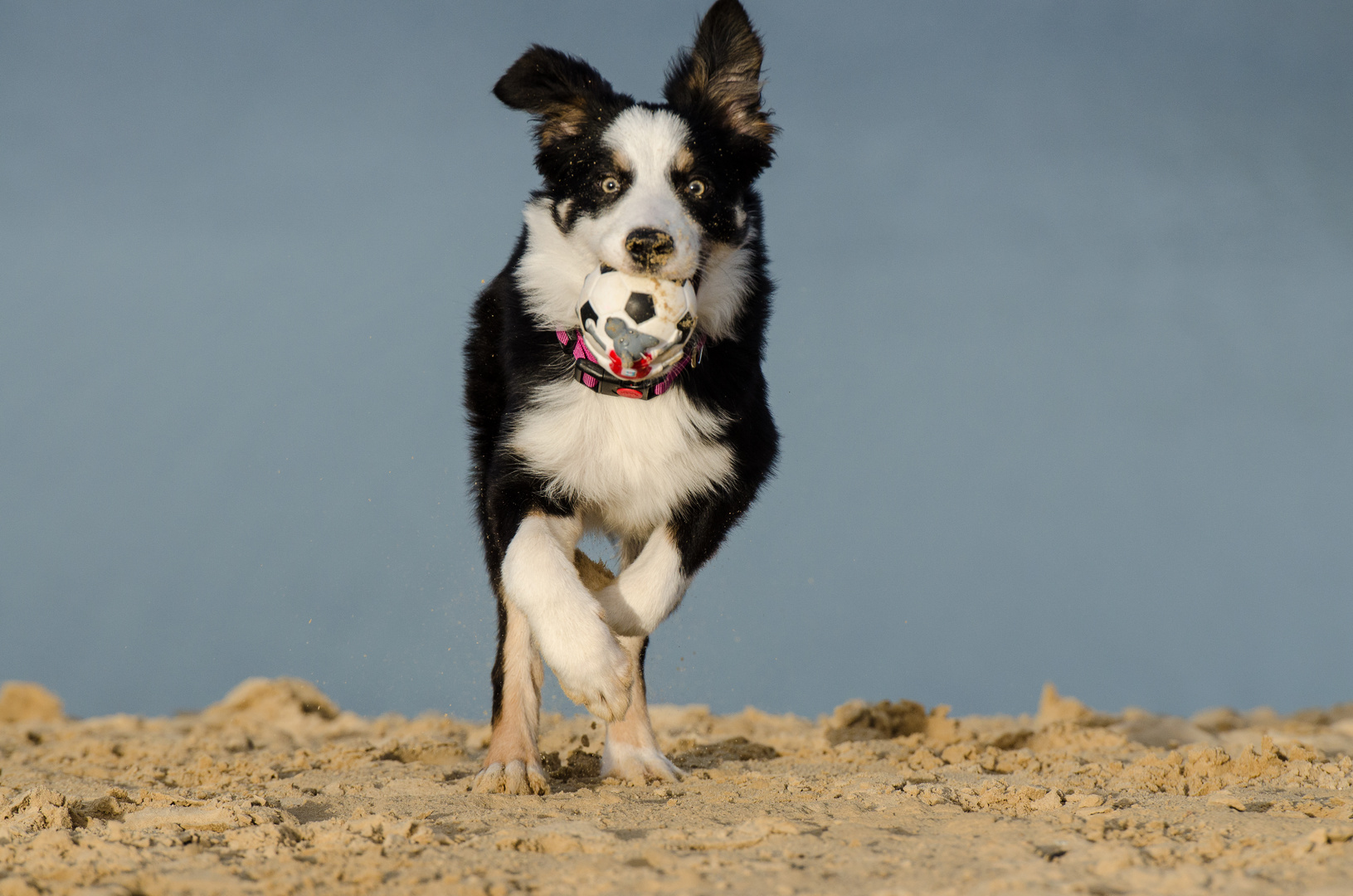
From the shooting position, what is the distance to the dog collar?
4.03 m

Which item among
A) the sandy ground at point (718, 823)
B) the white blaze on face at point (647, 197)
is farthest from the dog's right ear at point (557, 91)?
the sandy ground at point (718, 823)

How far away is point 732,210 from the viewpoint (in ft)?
13.8

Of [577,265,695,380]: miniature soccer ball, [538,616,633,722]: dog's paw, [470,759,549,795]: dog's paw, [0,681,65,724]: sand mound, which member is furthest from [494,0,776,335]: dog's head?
[0,681,65,724]: sand mound

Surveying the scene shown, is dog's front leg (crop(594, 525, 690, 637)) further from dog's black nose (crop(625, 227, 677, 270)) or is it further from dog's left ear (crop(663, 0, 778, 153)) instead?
dog's left ear (crop(663, 0, 778, 153))

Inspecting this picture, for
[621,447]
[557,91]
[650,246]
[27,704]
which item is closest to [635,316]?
[650,246]

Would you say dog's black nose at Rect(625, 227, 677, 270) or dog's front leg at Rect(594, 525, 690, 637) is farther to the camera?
dog's front leg at Rect(594, 525, 690, 637)

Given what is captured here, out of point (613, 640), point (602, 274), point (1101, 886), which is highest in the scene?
point (602, 274)

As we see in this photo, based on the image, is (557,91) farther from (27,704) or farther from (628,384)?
(27,704)

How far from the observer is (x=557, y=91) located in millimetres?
4301

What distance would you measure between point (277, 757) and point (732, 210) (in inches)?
127

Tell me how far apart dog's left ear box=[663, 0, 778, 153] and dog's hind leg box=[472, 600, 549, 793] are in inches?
78.6

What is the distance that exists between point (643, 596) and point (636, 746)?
819 mm

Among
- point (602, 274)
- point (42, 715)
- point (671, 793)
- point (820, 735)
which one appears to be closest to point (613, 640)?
point (671, 793)

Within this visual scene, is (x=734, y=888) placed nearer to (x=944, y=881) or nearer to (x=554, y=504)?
(x=944, y=881)
